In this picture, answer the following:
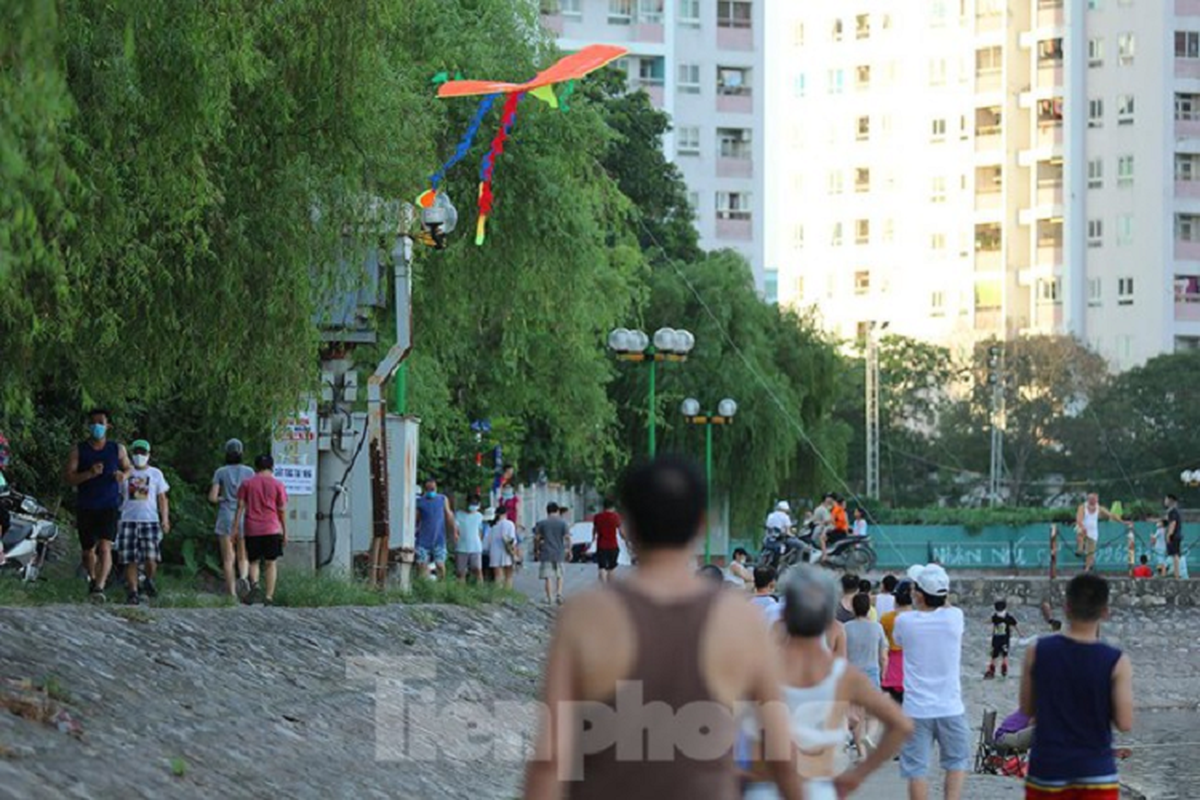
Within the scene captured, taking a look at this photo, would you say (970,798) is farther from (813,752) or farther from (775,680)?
(775,680)

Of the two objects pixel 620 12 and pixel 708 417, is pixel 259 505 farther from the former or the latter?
pixel 620 12

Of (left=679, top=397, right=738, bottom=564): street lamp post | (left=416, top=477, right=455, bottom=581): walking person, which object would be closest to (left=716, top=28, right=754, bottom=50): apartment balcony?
(left=679, top=397, right=738, bottom=564): street lamp post

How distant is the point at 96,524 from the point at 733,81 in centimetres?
8761

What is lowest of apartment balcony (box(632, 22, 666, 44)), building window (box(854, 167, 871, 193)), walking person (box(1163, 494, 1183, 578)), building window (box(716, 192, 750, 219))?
walking person (box(1163, 494, 1183, 578))

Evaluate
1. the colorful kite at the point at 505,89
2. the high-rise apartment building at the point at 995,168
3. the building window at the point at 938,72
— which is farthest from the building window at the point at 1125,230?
the colorful kite at the point at 505,89

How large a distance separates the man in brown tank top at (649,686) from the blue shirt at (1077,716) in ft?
11.4

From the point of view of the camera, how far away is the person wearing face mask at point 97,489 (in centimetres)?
2108

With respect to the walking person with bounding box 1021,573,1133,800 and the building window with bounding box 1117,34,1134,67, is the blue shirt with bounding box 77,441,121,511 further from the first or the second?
the building window with bounding box 1117,34,1134,67

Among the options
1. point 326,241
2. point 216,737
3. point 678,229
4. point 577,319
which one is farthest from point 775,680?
point 678,229

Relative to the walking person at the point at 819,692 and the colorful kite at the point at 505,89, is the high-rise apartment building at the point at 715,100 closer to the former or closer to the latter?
the colorful kite at the point at 505,89

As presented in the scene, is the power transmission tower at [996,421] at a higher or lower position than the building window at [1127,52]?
lower

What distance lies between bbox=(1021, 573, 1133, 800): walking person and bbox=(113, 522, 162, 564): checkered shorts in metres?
13.5

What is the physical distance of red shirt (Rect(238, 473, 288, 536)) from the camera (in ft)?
75.4

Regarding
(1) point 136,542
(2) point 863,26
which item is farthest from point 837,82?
(1) point 136,542
